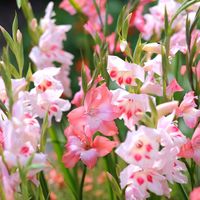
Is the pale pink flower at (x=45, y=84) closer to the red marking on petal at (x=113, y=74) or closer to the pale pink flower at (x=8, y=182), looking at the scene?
the red marking on petal at (x=113, y=74)

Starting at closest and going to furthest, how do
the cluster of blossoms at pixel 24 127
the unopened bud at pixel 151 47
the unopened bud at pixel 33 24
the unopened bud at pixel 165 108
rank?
1. the cluster of blossoms at pixel 24 127
2. the unopened bud at pixel 165 108
3. the unopened bud at pixel 151 47
4. the unopened bud at pixel 33 24

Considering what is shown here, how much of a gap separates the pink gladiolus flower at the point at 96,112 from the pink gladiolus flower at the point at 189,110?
12 centimetres

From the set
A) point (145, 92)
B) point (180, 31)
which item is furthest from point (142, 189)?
point (180, 31)

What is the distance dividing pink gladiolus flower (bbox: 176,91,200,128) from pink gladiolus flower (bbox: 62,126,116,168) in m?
0.14

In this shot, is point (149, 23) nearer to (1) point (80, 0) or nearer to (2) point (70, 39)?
(1) point (80, 0)

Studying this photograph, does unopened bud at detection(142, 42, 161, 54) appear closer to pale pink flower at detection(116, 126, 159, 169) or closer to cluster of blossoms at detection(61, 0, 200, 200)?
cluster of blossoms at detection(61, 0, 200, 200)

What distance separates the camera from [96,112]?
123 cm

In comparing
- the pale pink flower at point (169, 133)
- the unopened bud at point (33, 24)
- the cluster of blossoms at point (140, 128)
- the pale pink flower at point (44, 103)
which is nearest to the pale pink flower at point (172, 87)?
the cluster of blossoms at point (140, 128)

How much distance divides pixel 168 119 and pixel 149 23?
0.91m

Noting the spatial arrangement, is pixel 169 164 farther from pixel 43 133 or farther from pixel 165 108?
pixel 43 133

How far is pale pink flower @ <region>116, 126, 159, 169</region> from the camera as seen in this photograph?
1.13m

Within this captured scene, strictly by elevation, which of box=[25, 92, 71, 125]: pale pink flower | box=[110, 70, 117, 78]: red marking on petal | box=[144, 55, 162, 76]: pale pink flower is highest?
box=[144, 55, 162, 76]: pale pink flower

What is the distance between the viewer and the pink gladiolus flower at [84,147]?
4.14ft

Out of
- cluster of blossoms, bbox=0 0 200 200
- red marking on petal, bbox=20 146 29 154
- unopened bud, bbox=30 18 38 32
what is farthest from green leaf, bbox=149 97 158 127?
unopened bud, bbox=30 18 38 32
